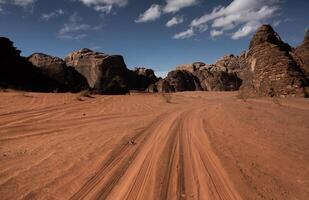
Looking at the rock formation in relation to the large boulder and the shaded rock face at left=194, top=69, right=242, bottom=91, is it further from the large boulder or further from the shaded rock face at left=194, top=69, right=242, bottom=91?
the large boulder

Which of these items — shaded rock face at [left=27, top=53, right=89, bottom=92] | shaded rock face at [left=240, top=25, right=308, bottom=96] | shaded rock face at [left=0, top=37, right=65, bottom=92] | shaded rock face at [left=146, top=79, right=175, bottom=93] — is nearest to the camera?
shaded rock face at [left=240, top=25, right=308, bottom=96]

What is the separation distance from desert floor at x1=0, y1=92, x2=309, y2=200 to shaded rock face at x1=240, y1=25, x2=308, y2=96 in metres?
9.88

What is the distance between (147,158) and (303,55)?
17.9 meters

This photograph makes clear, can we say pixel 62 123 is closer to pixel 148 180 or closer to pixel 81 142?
pixel 81 142

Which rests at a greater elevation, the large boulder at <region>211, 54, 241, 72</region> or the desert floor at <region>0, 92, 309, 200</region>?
the large boulder at <region>211, 54, 241, 72</region>

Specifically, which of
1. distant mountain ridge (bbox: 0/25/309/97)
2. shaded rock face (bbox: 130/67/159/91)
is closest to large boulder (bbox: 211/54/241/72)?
shaded rock face (bbox: 130/67/159/91)

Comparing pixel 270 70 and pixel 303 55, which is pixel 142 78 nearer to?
pixel 270 70

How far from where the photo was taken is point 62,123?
7.62 m

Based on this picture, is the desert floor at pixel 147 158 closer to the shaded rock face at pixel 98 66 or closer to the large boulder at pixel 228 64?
the shaded rock face at pixel 98 66

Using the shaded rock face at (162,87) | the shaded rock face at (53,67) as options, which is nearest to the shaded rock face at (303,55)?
the shaded rock face at (53,67)

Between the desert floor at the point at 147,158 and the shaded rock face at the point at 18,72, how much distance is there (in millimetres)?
16106

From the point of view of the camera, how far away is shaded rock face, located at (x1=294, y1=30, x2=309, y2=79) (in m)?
18.7

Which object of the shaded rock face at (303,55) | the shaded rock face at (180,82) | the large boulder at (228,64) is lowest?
the shaded rock face at (180,82)

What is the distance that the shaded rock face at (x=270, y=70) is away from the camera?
17.8 m
